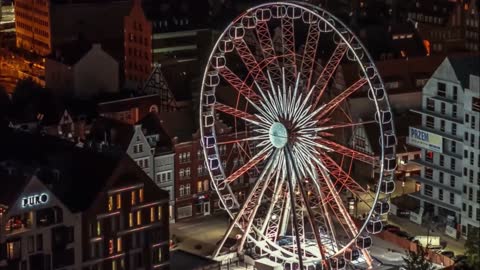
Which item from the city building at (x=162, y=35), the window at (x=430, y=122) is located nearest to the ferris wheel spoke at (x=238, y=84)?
the window at (x=430, y=122)

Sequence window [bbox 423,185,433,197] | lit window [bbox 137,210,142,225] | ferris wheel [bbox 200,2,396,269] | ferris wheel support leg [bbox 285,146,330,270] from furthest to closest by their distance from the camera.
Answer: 1. window [bbox 423,185,433,197]
2. ferris wheel support leg [bbox 285,146,330,270]
3. lit window [bbox 137,210,142,225]
4. ferris wheel [bbox 200,2,396,269]

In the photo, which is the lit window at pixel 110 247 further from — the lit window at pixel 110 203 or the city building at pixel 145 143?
the city building at pixel 145 143

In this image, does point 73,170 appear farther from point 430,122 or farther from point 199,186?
point 430,122

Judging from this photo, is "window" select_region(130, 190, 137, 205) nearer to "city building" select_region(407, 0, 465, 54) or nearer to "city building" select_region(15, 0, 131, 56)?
"city building" select_region(15, 0, 131, 56)

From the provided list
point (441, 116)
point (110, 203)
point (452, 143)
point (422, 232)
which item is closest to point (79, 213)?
point (110, 203)

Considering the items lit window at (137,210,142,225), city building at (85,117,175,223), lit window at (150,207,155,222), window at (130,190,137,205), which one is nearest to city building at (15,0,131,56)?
city building at (85,117,175,223)

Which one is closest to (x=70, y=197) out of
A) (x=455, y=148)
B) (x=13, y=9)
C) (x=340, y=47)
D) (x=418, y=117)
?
(x=340, y=47)

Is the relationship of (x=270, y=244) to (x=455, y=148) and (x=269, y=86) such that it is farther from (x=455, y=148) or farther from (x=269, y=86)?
(x=455, y=148)
